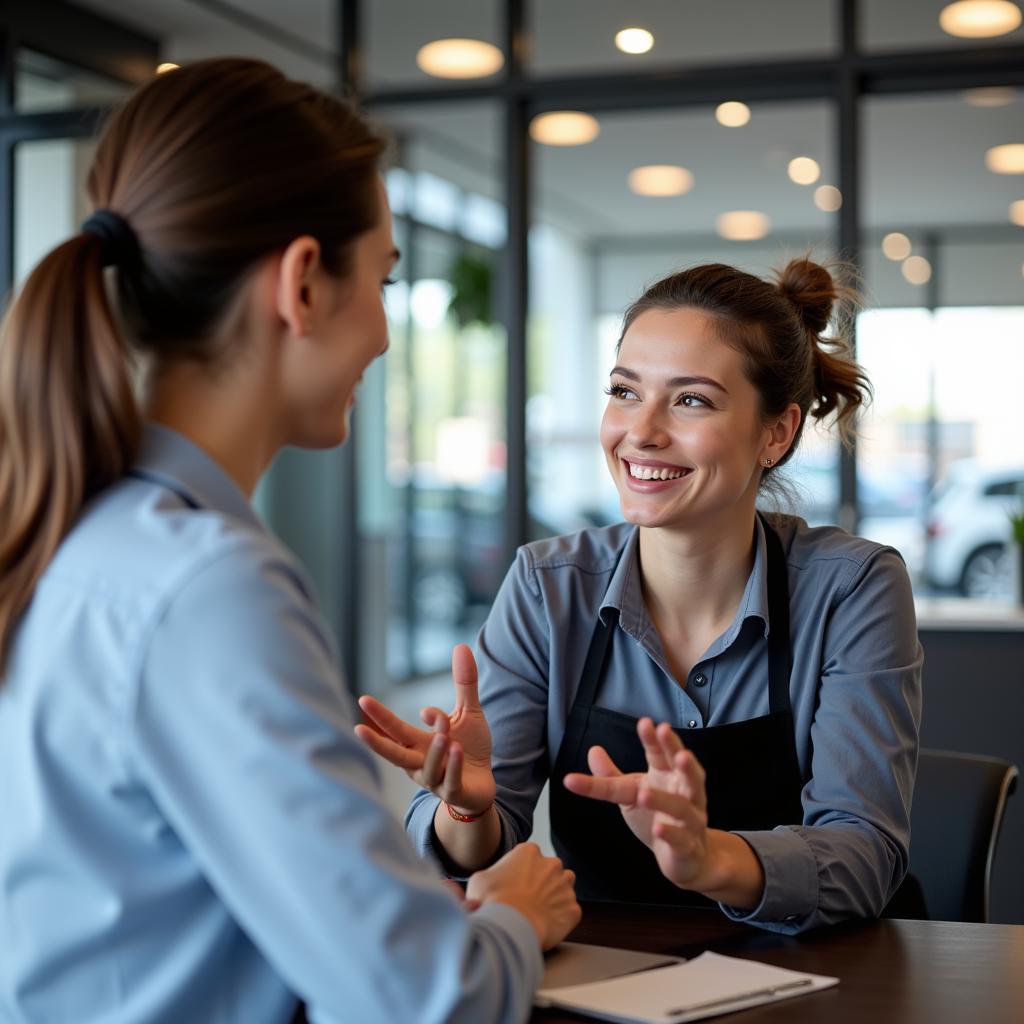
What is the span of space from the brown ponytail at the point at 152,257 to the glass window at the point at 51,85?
4319 millimetres

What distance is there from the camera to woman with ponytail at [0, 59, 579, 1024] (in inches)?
35.0

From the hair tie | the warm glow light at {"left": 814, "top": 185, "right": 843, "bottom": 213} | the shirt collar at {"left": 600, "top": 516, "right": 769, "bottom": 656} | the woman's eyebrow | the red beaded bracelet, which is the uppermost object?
the warm glow light at {"left": 814, "top": 185, "right": 843, "bottom": 213}

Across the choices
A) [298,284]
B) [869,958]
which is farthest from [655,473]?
[298,284]

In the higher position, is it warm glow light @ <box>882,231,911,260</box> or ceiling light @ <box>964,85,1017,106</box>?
warm glow light @ <box>882,231,911,260</box>

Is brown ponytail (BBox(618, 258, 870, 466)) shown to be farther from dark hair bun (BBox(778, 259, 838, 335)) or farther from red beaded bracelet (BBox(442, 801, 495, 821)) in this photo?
red beaded bracelet (BBox(442, 801, 495, 821))

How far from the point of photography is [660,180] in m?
7.87

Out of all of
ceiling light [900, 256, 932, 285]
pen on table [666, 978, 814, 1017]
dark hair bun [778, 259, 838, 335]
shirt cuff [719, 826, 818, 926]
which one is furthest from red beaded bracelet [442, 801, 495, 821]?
ceiling light [900, 256, 932, 285]

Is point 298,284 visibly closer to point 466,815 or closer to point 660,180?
point 466,815

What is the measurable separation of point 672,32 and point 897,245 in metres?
4.31

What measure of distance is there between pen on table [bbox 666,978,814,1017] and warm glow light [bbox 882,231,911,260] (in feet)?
24.5

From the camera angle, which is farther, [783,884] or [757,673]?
[757,673]

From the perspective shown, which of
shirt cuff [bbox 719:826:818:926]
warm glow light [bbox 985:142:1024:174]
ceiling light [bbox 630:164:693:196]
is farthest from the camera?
ceiling light [bbox 630:164:693:196]

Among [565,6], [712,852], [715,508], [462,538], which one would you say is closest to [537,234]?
[462,538]

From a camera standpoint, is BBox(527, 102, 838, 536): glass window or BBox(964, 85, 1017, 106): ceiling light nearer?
BBox(964, 85, 1017, 106): ceiling light
